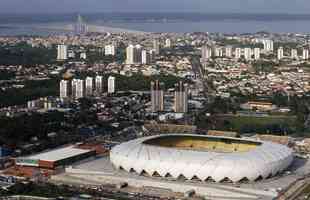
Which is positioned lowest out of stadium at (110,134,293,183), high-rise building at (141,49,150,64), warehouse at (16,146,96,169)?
warehouse at (16,146,96,169)

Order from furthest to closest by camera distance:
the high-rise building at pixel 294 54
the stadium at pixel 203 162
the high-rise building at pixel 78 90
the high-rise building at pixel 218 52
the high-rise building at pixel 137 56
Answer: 1. the high-rise building at pixel 218 52
2. the high-rise building at pixel 294 54
3. the high-rise building at pixel 137 56
4. the high-rise building at pixel 78 90
5. the stadium at pixel 203 162

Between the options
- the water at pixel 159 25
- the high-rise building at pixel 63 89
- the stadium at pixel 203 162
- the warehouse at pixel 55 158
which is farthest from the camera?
the water at pixel 159 25

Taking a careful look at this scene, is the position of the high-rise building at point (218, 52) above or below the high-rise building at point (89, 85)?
above

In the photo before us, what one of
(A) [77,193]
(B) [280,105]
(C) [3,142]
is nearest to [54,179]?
(A) [77,193]

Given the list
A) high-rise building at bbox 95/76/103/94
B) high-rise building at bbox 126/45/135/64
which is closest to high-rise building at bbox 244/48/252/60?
high-rise building at bbox 126/45/135/64

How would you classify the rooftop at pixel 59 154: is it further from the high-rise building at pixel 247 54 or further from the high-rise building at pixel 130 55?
the high-rise building at pixel 247 54

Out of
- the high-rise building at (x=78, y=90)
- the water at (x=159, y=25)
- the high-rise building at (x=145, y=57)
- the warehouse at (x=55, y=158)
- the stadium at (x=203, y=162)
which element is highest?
the water at (x=159, y=25)

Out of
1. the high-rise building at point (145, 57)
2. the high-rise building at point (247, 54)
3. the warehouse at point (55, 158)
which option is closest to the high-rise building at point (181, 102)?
the warehouse at point (55, 158)

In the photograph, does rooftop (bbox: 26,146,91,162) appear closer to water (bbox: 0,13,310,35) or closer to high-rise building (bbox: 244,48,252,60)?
high-rise building (bbox: 244,48,252,60)
